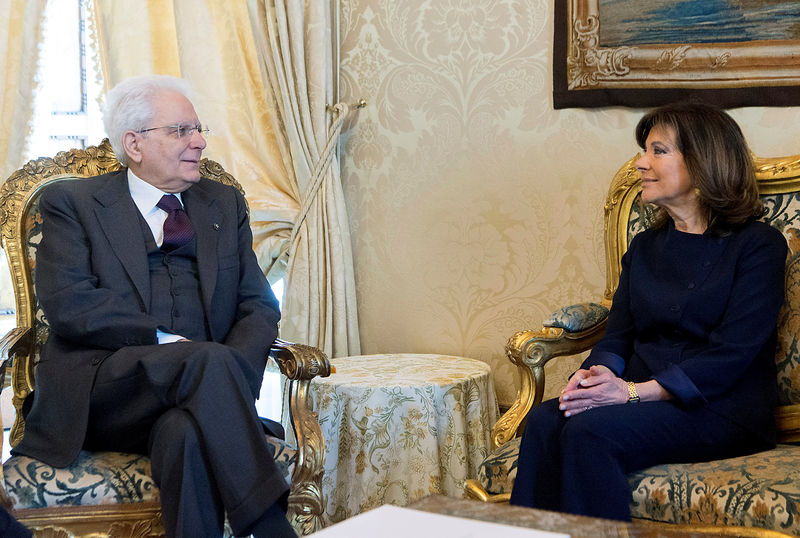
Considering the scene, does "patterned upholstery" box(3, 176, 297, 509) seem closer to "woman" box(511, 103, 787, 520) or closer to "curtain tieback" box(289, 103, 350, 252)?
"woman" box(511, 103, 787, 520)

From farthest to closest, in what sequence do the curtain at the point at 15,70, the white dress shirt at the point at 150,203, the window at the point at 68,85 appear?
1. the window at the point at 68,85
2. the curtain at the point at 15,70
3. the white dress shirt at the point at 150,203

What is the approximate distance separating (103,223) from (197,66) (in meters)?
1.72

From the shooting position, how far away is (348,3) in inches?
154

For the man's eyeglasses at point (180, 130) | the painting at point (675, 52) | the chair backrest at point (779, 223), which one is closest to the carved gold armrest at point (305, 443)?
the man's eyeglasses at point (180, 130)

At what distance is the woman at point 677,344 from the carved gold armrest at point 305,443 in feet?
1.89

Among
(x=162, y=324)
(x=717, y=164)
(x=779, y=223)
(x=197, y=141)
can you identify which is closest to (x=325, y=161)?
(x=197, y=141)

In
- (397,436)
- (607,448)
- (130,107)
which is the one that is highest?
(130,107)

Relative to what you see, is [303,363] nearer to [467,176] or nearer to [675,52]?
[467,176]

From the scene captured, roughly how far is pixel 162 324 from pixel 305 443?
1.81ft

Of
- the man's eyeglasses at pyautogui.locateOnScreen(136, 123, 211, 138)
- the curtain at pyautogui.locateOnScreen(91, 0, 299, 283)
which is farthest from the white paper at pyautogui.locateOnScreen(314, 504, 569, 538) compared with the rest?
the curtain at pyautogui.locateOnScreen(91, 0, 299, 283)

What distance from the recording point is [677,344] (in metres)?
2.36

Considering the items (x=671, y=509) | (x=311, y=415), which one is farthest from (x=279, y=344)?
(x=671, y=509)

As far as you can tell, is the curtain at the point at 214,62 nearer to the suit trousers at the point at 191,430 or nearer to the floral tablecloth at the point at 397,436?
the floral tablecloth at the point at 397,436

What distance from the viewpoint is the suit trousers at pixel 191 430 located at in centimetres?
211
